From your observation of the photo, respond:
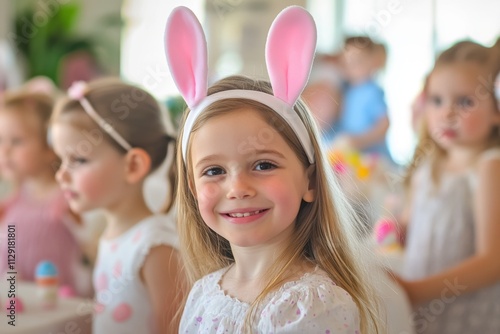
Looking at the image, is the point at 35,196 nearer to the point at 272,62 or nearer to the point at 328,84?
the point at 272,62

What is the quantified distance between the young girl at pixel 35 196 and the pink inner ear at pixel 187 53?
1082 millimetres

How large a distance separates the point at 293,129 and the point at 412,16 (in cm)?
364

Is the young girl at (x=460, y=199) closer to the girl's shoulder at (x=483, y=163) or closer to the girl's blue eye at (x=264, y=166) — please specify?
the girl's shoulder at (x=483, y=163)

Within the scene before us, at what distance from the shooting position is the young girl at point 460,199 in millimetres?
1743

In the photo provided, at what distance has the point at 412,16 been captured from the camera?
448cm

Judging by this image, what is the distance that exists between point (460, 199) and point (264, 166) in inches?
38.8

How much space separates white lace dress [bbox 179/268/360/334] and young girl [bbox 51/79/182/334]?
0.41 metres

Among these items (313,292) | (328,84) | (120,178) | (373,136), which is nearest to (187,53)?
(313,292)

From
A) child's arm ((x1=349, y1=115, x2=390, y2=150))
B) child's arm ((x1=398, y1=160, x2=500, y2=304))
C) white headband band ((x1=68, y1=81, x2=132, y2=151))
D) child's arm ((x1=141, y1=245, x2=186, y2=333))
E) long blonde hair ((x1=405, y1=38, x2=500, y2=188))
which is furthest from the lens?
child's arm ((x1=349, y1=115, x2=390, y2=150))

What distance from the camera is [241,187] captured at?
102cm

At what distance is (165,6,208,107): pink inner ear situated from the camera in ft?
3.51

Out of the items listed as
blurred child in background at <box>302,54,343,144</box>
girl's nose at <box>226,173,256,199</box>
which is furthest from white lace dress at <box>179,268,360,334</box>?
blurred child in background at <box>302,54,343,144</box>

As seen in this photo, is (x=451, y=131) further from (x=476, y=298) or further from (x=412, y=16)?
(x=412, y=16)

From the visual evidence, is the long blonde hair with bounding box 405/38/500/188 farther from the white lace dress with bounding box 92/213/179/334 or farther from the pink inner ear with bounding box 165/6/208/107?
the pink inner ear with bounding box 165/6/208/107
